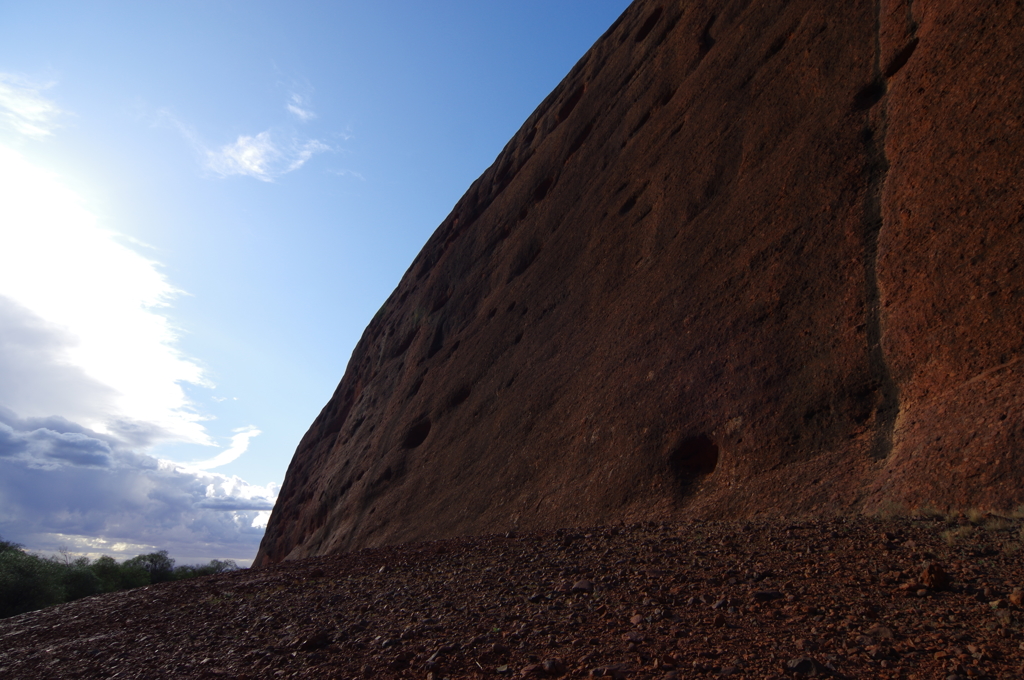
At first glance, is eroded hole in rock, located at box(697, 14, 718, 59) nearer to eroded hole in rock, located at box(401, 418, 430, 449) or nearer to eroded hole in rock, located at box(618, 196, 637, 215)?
eroded hole in rock, located at box(618, 196, 637, 215)

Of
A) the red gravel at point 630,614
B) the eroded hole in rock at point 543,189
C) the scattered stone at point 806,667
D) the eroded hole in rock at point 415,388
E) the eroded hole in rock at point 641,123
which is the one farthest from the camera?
the eroded hole in rock at point 415,388

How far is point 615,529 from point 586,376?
140 inches

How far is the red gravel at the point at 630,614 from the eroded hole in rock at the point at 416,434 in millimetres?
6761

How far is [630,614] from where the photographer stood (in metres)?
4.34

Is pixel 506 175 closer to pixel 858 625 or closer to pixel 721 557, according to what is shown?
pixel 721 557

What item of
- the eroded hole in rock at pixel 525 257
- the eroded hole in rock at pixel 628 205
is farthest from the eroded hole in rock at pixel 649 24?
the eroded hole in rock at pixel 525 257

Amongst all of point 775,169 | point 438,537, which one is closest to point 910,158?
point 775,169

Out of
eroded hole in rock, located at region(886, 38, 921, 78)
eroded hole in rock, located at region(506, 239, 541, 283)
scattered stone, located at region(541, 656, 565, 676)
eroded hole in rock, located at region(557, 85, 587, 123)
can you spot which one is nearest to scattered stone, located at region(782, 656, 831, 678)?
scattered stone, located at region(541, 656, 565, 676)

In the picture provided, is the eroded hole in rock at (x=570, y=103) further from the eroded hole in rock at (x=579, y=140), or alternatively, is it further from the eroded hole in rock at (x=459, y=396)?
the eroded hole in rock at (x=459, y=396)

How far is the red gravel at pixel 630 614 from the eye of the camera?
135 inches

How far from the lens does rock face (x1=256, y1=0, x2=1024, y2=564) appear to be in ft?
19.7

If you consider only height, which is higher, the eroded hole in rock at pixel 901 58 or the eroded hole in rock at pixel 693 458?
the eroded hole in rock at pixel 901 58

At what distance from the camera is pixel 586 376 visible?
33.4 feet

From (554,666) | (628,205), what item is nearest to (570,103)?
(628,205)
